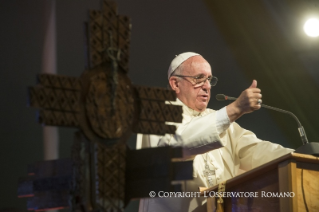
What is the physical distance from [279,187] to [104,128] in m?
1.36

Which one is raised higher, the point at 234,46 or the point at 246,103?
the point at 234,46

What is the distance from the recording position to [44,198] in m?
2.39

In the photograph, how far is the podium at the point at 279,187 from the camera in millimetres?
3029

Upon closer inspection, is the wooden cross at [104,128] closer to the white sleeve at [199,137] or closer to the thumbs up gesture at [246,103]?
the white sleeve at [199,137]

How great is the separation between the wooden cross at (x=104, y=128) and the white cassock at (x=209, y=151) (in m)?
0.85

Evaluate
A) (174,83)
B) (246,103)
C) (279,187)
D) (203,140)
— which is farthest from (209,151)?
(174,83)

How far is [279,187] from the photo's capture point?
3094 millimetres

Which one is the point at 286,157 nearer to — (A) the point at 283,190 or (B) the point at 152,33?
(A) the point at 283,190

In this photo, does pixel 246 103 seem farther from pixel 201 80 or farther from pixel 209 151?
pixel 201 80

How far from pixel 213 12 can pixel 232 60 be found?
0.70m

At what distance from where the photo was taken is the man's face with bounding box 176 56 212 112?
4.59m

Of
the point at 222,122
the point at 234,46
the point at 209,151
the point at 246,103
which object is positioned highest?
the point at 234,46

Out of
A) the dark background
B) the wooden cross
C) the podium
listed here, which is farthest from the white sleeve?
the dark background

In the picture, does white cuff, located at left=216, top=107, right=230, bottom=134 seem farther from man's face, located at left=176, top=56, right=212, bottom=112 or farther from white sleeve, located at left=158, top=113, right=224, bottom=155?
man's face, located at left=176, top=56, right=212, bottom=112
